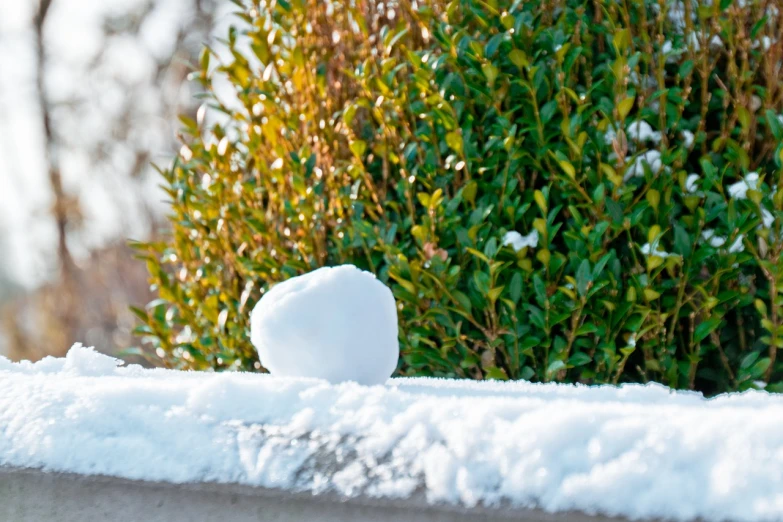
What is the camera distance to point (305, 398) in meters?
1.27

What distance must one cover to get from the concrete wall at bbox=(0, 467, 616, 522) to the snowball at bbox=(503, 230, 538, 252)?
1076 mm

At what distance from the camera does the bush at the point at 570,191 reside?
2043 mm

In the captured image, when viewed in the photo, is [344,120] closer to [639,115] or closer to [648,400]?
[639,115]

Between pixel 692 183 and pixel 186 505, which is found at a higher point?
pixel 692 183

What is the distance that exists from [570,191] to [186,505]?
4.17 ft

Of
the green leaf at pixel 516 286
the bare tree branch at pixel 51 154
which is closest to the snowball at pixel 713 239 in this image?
the green leaf at pixel 516 286

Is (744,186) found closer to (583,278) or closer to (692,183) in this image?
(692,183)

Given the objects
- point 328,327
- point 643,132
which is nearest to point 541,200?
point 643,132

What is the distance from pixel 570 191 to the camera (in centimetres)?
208

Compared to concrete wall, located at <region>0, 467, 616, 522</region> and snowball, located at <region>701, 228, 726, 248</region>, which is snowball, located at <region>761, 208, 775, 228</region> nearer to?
snowball, located at <region>701, 228, 726, 248</region>

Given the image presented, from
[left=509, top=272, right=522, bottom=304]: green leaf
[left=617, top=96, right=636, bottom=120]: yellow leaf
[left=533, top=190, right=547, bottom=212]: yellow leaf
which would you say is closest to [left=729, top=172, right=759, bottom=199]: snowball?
[left=617, top=96, right=636, bottom=120]: yellow leaf

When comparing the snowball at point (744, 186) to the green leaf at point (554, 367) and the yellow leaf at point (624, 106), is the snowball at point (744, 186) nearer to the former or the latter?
the yellow leaf at point (624, 106)

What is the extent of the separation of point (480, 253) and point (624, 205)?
389 mm

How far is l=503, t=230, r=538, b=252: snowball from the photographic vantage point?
207cm
